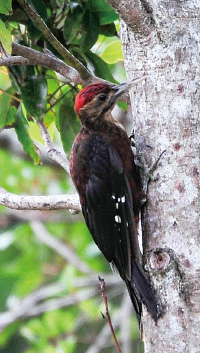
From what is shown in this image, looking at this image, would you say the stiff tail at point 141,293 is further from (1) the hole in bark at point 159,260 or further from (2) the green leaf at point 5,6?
(2) the green leaf at point 5,6

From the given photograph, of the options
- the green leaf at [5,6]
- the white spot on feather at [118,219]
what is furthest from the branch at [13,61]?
the white spot on feather at [118,219]

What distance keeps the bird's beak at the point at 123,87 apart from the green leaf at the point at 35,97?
0.31 metres

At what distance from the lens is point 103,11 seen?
275 cm

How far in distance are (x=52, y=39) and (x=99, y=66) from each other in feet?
1.10

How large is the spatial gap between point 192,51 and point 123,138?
56cm

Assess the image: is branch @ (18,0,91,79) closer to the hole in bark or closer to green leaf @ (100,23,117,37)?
green leaf @ (100,23,117,37)

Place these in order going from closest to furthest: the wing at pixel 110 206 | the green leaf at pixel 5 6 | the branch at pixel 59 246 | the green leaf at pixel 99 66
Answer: the green leaf at pixel 5 6, the wing at pixel 110 206, the green leaf at pixel 99 66, the branch at pixel 59 246

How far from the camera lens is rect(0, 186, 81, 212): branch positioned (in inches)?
104

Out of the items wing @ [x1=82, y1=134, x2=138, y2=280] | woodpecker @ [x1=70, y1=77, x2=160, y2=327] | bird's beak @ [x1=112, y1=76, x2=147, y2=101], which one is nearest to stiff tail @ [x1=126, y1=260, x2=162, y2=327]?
woodpecker @ [x1=70, y1=77, x2=160, y2=327]

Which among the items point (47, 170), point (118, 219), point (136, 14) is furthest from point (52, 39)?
point (47, 170)

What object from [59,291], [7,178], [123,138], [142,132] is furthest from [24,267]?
[142,132]

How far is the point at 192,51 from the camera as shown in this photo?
2.42m

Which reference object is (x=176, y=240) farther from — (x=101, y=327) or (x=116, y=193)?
(x=101, y=327)

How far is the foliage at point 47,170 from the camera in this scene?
276cm
